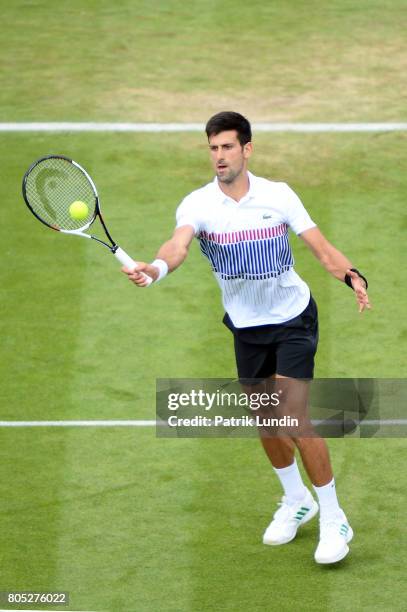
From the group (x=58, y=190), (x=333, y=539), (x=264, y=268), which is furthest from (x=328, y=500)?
(x=58, y=190)

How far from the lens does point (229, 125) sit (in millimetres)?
8984

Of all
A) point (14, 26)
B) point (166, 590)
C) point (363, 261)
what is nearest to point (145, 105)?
point (14, 26)

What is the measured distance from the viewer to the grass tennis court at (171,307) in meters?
9.27

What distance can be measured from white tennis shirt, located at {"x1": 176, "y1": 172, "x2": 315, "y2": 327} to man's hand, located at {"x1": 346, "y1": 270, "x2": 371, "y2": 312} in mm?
455

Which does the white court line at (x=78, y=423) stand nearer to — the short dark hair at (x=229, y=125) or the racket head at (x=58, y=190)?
the racket head at (x=58, y=190)

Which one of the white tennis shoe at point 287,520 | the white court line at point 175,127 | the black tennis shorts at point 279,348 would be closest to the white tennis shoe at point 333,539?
the white tennis shoe at point 287,520

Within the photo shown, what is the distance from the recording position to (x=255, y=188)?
9.06m

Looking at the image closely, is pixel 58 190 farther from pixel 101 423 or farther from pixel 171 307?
pixel 171 307

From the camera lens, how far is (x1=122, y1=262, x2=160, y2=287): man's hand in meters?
8.16

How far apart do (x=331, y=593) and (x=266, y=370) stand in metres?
1.47

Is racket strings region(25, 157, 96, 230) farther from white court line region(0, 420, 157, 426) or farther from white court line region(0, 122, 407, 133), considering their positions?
white court line region(0, 122, 407, 133)

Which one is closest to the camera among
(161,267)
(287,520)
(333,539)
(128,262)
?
(128,262)

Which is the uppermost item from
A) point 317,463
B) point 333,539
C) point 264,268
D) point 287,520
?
point 264,268

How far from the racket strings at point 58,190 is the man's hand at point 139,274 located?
51.0 inches
